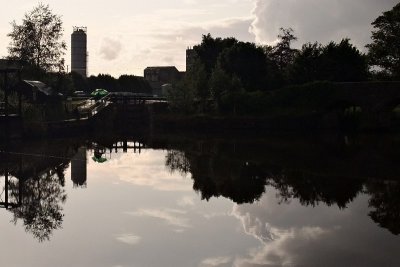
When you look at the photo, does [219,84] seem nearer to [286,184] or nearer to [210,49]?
[210,49]

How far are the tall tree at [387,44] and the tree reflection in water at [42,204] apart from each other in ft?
194

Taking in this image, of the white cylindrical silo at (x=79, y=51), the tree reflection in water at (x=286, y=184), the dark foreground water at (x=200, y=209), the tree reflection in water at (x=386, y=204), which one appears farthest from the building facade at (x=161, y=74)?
the tree reflection in water at (x=386, y=204)

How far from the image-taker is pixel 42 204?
21781 mm

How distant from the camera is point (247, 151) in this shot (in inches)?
1623

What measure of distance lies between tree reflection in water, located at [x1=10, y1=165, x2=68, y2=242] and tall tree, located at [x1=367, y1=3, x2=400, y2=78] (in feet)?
→ 194

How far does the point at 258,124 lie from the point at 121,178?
39.6 metres

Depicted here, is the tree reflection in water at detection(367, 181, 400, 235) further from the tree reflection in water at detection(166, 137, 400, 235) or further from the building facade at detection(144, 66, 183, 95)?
the building facade at detection(144, 66, 183, 95)

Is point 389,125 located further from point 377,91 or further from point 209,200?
point 209,200

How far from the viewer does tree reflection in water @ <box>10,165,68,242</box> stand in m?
18.0

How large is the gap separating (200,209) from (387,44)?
209 feet

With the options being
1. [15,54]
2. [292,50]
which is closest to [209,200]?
[15,54]

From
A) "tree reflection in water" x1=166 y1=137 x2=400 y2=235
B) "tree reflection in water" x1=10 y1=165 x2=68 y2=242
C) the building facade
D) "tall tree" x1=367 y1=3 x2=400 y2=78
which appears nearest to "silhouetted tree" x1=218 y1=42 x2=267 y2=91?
"tall tree" x1=367 y1=3 x2=400 y2=78

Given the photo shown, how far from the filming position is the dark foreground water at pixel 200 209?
14.9 metres

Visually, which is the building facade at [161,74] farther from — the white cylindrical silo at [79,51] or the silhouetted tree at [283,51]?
the silhouetted tree at [283,51]
